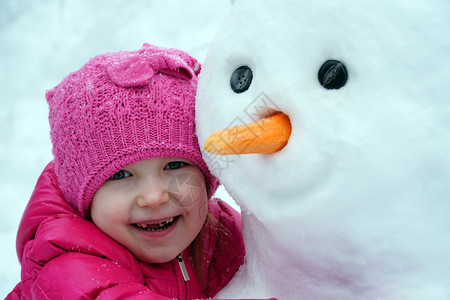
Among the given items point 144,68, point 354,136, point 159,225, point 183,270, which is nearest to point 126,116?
point 144,68

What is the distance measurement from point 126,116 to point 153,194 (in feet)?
0.50

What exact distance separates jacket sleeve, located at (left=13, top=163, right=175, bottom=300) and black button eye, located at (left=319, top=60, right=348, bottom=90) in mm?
447

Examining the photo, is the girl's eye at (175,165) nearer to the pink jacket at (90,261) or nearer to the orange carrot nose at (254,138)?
the pink jacket at (90,261)

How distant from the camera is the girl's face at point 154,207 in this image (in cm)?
92

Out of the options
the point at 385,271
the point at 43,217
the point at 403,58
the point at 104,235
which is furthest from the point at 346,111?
the point at 43,217

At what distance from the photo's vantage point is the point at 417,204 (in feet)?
1.92

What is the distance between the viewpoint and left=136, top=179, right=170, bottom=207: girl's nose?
0.89 metres

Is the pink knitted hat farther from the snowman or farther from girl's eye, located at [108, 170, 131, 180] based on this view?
the snowman

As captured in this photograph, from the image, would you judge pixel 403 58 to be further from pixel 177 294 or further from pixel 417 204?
pixel 177 294

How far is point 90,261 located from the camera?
34.3 inches

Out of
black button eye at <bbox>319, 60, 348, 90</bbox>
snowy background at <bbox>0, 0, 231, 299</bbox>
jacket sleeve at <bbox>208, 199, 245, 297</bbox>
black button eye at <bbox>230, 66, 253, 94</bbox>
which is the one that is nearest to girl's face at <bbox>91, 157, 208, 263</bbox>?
jacket sleeve at <bbox>208, 199, 245, 297</bbox>

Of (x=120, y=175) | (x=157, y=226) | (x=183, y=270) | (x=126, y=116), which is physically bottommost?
(x=183, y=270)

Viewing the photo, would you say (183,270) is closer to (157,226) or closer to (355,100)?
(157,226)

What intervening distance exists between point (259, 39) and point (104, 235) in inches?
20.7
